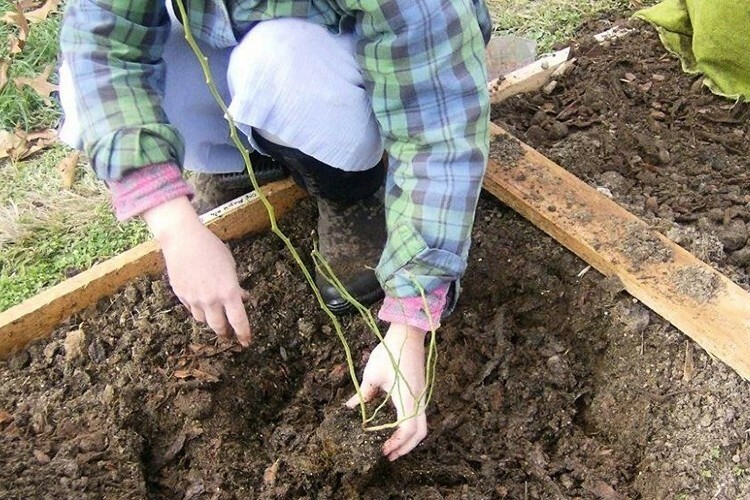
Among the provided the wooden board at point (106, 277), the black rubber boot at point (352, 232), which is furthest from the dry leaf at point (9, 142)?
the black rubber boot at point (352, 232)

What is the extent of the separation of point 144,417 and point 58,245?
82 centimetres

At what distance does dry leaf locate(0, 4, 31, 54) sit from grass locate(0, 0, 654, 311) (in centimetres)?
2

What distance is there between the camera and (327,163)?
1.75 m

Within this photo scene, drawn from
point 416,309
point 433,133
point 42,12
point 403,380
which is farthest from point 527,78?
point 42,12

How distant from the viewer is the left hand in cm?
148

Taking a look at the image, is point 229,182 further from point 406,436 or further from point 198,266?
point 406,436

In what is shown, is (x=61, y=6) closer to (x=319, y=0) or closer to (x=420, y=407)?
(x=319, y=0)

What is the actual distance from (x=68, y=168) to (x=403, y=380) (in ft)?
5.31

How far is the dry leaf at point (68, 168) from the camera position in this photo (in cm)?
256

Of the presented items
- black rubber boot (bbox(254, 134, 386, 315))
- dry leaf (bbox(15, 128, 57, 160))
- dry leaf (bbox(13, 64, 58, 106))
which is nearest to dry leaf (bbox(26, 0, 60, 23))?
dry leaf (bbox(13, 64, 58, 106))

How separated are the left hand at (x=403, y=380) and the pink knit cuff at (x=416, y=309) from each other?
0.05 feet

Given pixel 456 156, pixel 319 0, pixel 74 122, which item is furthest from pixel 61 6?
pixel 456 156

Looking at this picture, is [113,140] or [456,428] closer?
[113,140]

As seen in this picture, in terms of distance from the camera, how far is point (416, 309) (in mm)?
1491
